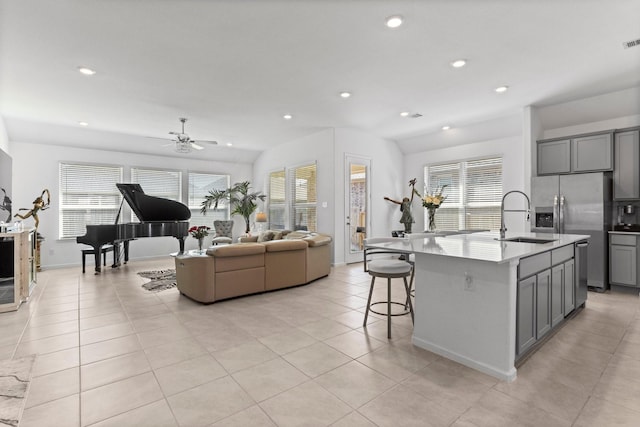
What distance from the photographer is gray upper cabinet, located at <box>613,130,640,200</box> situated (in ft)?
14.4

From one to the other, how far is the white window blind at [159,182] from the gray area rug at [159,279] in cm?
233

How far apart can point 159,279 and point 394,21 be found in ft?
17.2

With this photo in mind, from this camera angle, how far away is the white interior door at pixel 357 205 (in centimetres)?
681

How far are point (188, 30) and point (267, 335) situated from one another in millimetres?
3020

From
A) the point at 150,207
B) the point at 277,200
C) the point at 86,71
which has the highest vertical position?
the point at 86,71

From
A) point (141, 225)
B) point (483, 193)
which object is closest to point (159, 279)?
point (141, 225)

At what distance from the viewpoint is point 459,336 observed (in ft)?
7.96

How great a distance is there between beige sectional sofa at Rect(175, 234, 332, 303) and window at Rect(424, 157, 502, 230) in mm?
→ 3654

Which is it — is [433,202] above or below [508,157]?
below

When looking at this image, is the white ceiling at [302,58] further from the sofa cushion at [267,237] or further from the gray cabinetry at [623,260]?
the sofa cushion at [267,237]

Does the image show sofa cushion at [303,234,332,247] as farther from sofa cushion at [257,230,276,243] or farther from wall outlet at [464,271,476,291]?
wall outlet at [464,271,476,291]

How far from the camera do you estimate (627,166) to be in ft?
14.7

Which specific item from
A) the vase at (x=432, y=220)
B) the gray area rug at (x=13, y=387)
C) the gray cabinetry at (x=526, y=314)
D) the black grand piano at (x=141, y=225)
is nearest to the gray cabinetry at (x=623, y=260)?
the vase at (x=432, y=220)

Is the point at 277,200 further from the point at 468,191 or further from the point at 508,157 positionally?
the point at 508,157
